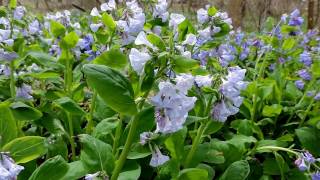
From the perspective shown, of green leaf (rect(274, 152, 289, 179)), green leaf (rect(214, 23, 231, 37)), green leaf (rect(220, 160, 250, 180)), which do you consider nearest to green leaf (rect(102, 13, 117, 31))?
green leaf (rect(214, 23, 231, 37))

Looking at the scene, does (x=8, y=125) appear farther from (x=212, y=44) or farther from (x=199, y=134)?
(x=212, y=44)

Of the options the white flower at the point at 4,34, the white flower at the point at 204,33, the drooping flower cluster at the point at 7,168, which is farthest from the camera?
the white flower at the point at 204,33

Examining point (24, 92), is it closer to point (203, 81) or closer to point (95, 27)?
point (95, 27)

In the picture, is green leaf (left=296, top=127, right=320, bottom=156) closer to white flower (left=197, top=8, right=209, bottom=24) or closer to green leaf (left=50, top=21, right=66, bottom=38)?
white flower (left=197, top=8, right=209, bottom=24)

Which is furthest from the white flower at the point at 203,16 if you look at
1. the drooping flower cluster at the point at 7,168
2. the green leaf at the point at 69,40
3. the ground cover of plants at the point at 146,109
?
the drooping flower cluster at the point at 7,168

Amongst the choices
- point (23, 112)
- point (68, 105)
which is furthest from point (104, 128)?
point (23, 112)

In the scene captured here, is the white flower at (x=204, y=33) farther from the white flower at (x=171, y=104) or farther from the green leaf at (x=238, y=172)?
the white flower at (x=171, y=104)
